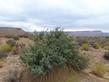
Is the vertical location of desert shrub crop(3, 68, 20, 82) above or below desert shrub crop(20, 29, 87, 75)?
below

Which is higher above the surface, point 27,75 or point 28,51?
point 28,51

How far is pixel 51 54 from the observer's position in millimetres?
14703

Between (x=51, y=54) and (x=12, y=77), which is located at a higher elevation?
(x=51, y=54)

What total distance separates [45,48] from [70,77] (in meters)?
1.86

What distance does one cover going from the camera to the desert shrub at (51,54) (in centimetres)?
1426

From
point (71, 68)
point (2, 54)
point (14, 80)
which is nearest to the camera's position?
point (14, 80)

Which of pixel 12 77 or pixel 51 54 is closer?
pixel 12 77

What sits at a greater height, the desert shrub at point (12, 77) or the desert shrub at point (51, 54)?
the desert shrub at point (51, 54)

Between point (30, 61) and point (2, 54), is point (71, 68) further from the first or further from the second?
point (2, 54)

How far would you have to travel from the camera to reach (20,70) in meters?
15.0

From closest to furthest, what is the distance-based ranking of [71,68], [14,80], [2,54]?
[14,80] → [71,68] → [2,54]

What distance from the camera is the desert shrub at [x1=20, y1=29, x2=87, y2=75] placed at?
14.3m

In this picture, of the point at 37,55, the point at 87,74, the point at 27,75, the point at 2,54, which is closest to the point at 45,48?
the point at 37,55

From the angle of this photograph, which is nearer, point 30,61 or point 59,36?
point 30,61
